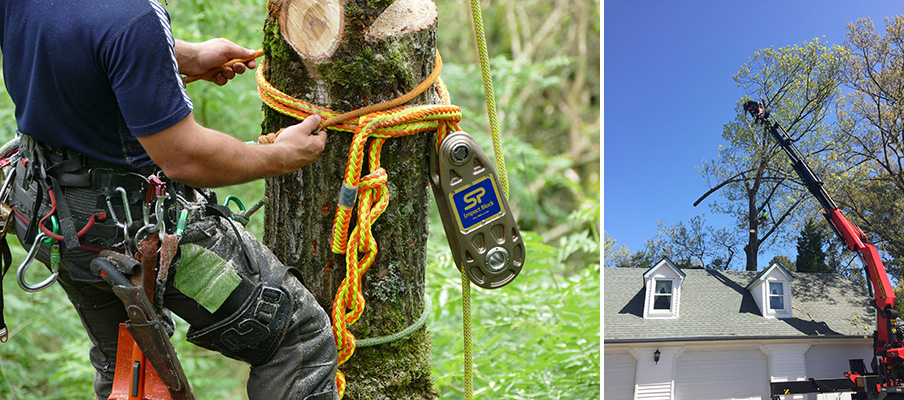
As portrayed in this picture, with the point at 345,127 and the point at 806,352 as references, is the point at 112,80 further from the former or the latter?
the point at 806,352

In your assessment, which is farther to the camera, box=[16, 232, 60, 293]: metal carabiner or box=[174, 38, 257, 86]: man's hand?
box=[174, 38, 257, 86]: man's hand

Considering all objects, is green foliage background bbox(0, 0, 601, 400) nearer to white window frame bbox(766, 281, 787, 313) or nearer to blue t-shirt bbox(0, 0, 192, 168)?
white window frame bbox(766, 281, 787, 313)

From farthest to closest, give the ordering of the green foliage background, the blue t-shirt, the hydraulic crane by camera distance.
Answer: the green foliage background < the hydraulic crane < the blue t-shirt

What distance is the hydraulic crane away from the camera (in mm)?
1734

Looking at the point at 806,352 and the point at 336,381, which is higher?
the point at 806,352

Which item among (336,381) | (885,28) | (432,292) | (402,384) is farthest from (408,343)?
(885,28)

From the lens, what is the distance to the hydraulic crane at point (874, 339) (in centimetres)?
173

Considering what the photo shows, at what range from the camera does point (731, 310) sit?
1797 millimetres

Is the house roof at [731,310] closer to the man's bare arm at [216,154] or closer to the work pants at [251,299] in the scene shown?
the work pants at [251,299]

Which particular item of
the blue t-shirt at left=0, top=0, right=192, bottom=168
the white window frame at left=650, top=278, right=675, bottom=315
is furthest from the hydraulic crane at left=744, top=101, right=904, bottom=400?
the blue t-shirt at left=0, top=0, right=192, bottom=168

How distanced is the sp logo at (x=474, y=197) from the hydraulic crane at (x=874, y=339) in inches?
33.5

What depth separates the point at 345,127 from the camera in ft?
5.90

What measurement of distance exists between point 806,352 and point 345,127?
1.31 metres

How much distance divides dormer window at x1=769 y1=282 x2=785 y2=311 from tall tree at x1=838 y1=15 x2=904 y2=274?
0.25 m
